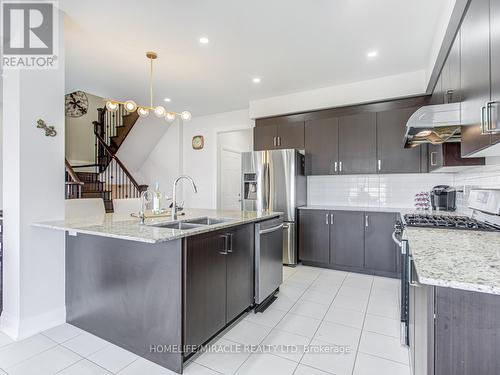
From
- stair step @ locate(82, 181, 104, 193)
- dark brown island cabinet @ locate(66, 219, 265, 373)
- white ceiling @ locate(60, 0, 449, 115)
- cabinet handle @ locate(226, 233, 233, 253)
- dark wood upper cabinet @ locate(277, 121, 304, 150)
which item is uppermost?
white ceiling @ locate(60, 0, 449, 115)

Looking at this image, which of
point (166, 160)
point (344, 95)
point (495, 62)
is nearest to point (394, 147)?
point (344, 95)

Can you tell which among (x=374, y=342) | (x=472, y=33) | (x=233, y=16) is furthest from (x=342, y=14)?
(x=374, y=342)

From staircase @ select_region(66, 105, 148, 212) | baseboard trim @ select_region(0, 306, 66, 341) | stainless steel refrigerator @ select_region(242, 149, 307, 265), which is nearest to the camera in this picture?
baseboard trim @ select_region(0, 306, 66, 341)

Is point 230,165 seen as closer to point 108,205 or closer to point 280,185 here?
point 280,185

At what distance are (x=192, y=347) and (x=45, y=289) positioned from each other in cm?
146

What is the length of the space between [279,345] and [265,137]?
133 inches

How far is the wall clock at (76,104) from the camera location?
246 inches

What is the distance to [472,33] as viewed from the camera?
1567mm

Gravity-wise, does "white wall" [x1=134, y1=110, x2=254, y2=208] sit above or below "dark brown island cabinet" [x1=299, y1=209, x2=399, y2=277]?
above

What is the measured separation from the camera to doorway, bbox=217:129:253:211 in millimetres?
5898

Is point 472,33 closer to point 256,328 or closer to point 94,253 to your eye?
point 256,328

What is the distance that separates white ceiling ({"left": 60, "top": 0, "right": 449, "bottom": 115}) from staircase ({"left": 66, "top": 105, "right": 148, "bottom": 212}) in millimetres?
1826

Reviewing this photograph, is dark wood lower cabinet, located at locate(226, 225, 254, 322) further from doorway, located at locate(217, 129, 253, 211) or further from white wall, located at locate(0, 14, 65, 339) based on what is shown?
doorway, located at locate(217, 129, 253, 211)

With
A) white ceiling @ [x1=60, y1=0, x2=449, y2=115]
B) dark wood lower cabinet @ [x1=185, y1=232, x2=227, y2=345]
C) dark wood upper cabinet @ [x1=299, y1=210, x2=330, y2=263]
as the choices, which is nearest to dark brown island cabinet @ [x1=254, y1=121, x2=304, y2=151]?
white ceiling @ [x1=60, y1=0, x2=449, y2=115]
